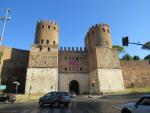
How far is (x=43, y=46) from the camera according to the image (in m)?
45.2

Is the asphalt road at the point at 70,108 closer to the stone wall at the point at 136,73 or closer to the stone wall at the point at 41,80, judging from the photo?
the stone wall at the point at 41,80

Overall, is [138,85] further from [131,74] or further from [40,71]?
[40,71]

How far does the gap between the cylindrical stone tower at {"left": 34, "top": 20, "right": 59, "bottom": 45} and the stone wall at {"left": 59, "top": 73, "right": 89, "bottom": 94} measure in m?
8.44

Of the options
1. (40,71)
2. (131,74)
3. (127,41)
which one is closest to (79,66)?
(40,71)

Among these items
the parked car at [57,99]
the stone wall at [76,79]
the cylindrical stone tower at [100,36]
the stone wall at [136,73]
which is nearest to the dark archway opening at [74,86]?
the stone wall at [76,79]

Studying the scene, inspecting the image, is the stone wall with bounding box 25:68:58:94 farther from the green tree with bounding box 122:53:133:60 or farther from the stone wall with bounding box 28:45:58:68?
the green tree with bounding box 122:53:133:60

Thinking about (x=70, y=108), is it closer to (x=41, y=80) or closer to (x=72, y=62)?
(x=41, y=80)

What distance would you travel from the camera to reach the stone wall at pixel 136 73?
4750cm

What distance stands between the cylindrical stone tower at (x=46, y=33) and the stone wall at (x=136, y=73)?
18.1 m

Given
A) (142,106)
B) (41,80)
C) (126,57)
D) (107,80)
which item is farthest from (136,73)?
(142,106)

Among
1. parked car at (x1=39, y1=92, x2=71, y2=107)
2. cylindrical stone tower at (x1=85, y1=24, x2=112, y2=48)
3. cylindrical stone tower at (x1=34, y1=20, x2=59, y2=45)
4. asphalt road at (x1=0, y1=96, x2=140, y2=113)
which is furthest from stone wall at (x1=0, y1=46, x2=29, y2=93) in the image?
parked car at (x1=39, y1=92, x2=71, y2=107)

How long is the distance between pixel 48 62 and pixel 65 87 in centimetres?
737

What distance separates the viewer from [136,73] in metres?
48.7

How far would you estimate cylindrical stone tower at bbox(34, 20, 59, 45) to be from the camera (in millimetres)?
46469
